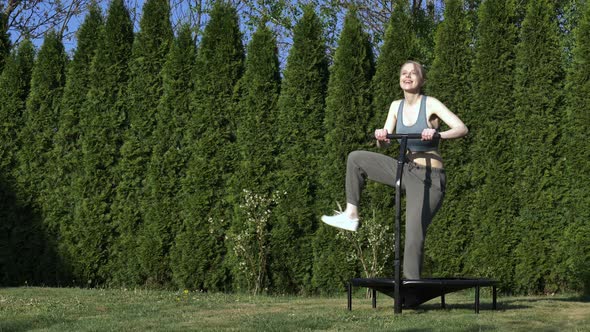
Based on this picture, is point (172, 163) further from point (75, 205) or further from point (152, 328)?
point (152, 328)

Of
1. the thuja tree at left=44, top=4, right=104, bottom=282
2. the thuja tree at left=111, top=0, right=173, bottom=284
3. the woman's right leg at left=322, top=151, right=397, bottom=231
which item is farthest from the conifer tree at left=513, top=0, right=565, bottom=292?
the thuja tree at left=44, top=4, right=104, bottom=282

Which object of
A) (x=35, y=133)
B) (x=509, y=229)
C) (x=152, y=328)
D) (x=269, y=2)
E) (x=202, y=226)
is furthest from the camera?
(x=269, y=2)

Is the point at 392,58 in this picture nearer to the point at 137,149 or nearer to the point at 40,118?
the point at 137,149

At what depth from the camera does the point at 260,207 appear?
9.48 metres

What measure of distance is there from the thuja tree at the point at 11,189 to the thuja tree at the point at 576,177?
663cm

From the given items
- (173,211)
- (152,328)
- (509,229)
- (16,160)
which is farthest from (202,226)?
(152,328)

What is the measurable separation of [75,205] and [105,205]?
447mm

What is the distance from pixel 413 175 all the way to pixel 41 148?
6.12 metres

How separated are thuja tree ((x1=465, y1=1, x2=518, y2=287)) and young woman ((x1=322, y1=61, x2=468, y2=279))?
10.2ft

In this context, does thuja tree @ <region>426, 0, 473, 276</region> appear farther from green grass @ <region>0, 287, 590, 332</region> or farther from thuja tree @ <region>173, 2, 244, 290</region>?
thuja tree @ <region>173, 2, 244, 290</region>

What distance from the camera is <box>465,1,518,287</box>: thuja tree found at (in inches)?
351

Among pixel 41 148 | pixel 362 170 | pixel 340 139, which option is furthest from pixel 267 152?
pixel 362 170

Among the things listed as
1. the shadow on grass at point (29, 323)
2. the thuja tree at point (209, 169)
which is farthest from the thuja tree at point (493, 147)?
the shadow on grass at point (29, 323)

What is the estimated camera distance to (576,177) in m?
8.70
